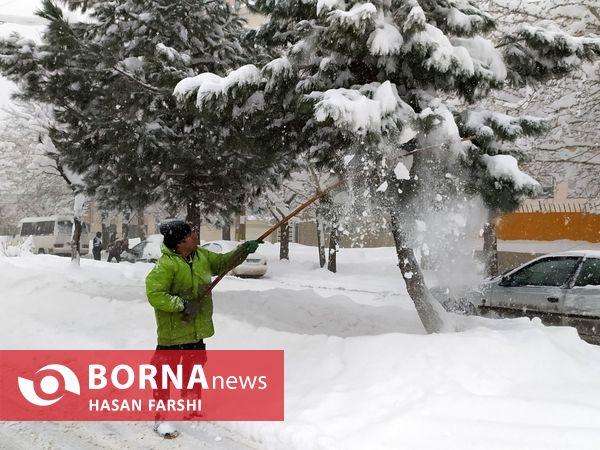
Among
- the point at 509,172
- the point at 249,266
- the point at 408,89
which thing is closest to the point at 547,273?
the point at 509,172

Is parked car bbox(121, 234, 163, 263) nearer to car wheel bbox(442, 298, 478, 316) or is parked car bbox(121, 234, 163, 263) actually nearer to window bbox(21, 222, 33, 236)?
car wheel bbox(442, 298, 478, 316)

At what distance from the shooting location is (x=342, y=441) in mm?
4000

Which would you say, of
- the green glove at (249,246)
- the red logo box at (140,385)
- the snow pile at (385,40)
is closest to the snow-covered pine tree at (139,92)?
the snow pile at (385,40)

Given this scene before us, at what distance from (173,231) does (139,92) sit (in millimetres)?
4437

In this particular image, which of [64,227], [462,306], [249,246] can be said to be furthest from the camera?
[64,227]

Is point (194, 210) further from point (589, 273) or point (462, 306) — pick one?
point (589, 273)

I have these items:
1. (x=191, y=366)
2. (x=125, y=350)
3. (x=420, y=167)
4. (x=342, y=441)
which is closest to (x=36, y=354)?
(x=125, y=350)

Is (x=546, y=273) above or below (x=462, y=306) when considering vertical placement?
above

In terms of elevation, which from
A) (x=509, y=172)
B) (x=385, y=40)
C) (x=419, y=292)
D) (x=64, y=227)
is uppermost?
(x=385, y=40)

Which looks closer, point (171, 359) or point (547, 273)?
point (171, 359)

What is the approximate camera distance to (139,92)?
8.21 m

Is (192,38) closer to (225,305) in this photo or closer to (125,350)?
(225,305)

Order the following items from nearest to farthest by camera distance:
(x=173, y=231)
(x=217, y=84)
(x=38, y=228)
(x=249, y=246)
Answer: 1. (x=173, y=231)
2. (x=249, y=246)
3. (x=217, y=84)
4. (x=38, y=228)

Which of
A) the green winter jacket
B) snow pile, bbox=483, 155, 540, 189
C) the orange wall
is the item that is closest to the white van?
the orange wall
